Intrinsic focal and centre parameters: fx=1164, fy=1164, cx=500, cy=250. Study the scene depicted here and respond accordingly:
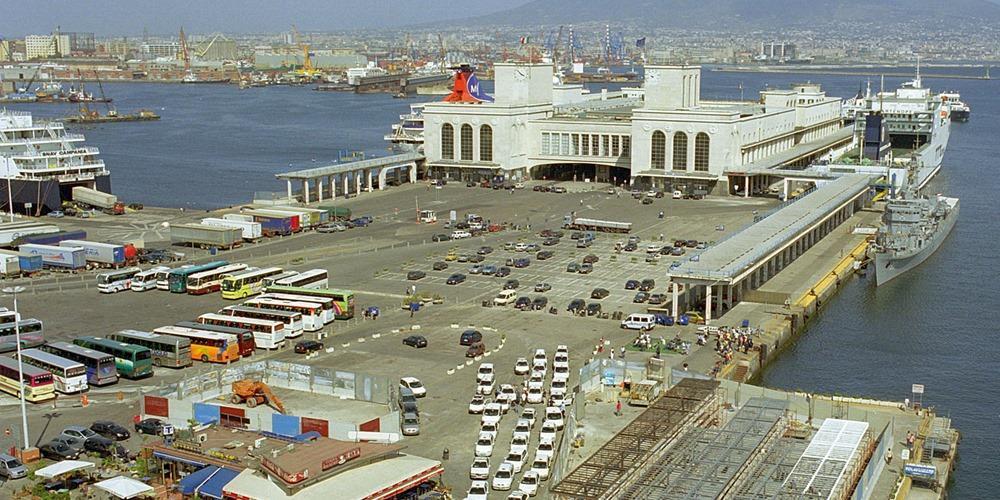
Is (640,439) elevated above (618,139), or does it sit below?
below

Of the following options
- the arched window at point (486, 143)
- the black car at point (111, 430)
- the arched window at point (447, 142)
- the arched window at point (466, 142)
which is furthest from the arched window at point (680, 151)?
the black car at point (111, 430)

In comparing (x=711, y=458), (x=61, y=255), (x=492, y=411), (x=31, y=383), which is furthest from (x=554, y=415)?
(x=61, y=255)

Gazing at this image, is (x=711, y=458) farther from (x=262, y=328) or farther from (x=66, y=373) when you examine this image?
(x=262, y=328)

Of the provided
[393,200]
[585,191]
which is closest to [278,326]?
[393,200]

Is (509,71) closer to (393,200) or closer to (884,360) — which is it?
(393,200)

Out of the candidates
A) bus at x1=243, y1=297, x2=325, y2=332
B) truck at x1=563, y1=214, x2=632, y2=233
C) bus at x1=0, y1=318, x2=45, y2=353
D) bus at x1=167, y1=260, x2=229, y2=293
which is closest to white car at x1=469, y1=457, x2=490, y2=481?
bus at x1=243, y1=297, x2=325, y2=332

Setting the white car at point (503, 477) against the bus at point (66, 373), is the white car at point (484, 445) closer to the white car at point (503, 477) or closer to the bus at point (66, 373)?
the white car at point (503, 477)

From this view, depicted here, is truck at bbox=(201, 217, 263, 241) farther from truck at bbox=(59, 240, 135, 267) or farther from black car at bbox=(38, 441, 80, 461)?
black car at bbox=(38, 441, 80, 461)
